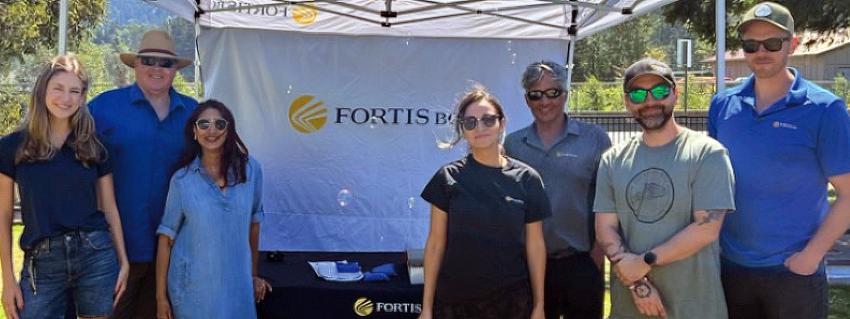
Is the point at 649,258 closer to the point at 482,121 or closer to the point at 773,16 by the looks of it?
the point at 482,121

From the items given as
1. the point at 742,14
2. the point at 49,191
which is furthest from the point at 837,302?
the point at 49,191

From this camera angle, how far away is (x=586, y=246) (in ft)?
11.1

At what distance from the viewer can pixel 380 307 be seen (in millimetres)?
3914

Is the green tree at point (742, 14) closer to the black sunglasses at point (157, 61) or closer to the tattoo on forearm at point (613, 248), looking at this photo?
the tattoo on forearm at point (613, 248)

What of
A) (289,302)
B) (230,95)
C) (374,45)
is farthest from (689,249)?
(230,95)

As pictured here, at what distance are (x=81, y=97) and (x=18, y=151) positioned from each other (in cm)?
29

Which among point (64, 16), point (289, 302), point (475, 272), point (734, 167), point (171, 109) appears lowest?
point (289, 302)

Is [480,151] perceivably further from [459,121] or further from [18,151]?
[18,151]

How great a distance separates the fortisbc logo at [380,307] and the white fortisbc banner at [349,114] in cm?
162

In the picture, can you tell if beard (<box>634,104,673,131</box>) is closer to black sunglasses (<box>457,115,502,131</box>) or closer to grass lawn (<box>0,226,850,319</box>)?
black sunglasses (<box>457,115,502,131</box>)

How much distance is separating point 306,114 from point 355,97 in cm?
34

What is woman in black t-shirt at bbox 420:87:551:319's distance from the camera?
286 cm

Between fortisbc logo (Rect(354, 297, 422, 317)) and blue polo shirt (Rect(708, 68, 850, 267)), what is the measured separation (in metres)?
1.54

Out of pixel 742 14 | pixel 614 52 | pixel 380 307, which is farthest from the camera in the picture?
pixel 614 52
